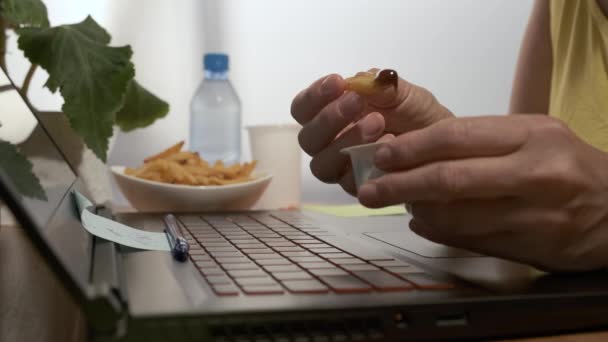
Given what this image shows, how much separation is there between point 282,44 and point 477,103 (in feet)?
1.53

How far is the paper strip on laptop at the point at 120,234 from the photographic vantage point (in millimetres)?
463

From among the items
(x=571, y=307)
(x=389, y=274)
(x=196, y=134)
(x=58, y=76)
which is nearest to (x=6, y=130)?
(x=58, y=76)

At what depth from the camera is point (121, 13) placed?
1.17 metres

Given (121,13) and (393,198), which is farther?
(121,13)

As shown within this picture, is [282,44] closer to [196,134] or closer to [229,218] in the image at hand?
[196,134]

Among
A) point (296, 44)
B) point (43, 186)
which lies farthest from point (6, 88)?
point (296, 44)

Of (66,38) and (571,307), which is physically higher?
(66,38)

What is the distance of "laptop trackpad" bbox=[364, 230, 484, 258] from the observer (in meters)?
0.49

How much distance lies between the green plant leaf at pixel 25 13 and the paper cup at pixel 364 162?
0.53m

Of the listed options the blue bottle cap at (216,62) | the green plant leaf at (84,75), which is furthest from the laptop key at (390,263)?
the blue bottle cap at (216,62)

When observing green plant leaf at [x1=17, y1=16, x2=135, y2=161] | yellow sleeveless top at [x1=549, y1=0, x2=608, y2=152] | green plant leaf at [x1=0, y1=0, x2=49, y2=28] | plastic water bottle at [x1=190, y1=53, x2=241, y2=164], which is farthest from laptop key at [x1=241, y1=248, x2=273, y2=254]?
plastic water bottle at [x1=190, y1=53, x2=241, y2=164]

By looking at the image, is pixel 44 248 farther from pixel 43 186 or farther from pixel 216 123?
pixel 216 123

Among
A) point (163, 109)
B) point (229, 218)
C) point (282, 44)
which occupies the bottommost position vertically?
point (229, 218)

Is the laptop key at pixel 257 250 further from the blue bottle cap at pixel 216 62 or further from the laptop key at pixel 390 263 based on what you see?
the blue bottle cap at pixel 216 62
